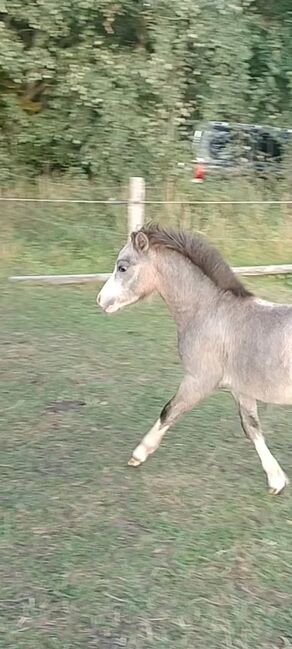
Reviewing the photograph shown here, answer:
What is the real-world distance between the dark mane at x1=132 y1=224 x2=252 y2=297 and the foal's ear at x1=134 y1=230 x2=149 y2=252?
0.08 metres

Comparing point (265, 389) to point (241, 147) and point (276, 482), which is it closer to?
point (276, 482)

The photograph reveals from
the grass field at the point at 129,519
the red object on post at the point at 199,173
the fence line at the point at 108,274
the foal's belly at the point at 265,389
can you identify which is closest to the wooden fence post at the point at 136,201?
the fence line at the point at 108,274

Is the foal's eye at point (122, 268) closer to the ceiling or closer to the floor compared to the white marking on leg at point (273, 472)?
closer to the ceiling

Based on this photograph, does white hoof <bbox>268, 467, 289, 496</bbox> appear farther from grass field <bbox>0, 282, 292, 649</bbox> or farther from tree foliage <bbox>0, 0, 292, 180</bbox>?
tree foliage <bbox>0, 0, 292, 180</bbox>

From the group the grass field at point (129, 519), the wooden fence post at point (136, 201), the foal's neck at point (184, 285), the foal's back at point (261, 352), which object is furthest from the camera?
the wooden fence post at point (136, 201)

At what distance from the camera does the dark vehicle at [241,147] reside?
12492mm

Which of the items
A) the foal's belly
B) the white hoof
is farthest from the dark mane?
the white hoof

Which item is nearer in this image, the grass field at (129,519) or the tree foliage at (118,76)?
the grass field at (129,519)

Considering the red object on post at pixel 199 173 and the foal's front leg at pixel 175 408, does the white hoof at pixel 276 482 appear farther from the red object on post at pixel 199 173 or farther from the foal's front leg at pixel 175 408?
the red object on post at pixel 199 173

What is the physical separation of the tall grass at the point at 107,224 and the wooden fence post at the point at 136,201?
2.00 ft

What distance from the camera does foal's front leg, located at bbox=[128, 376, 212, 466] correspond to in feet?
14.0

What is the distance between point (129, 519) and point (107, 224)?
7.25m

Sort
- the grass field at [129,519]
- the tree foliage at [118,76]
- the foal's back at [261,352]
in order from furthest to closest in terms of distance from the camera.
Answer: the tree foliage at [118,76] < the foal's back at [261,352] < the grass field at [129,519]

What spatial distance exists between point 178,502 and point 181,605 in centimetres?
91
